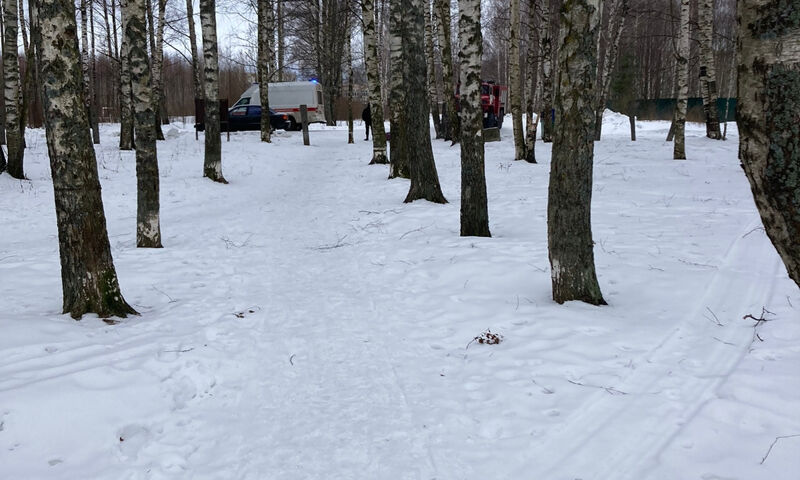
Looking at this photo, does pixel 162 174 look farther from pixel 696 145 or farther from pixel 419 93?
pixel 696 145

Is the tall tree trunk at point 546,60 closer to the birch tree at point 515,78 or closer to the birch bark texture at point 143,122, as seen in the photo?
the birch tree at point 515,78

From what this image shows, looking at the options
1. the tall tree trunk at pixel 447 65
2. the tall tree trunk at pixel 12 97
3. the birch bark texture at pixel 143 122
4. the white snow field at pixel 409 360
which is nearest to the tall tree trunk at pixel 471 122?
the white snow field at pixel 409 360

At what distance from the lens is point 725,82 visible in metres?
49.1

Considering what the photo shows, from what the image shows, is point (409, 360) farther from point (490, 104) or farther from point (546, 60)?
point (490, 104)

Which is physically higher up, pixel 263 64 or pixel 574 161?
pixel 263 64

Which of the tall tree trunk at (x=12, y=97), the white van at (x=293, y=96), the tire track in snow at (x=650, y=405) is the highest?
the white van at (x=293, y=96)

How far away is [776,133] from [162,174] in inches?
547

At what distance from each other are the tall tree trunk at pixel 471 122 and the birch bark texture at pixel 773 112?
5.17m

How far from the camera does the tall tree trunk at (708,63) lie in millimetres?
15742

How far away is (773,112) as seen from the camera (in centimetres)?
186

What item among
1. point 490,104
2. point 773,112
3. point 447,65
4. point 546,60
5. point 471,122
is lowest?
point 773,112

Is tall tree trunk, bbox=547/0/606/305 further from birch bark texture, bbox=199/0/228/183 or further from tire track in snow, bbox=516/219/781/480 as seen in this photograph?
birch bark texture, bbox=199/0/228/183

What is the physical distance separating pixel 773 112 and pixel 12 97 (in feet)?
48.1

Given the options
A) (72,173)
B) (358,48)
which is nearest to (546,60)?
(72,173)
